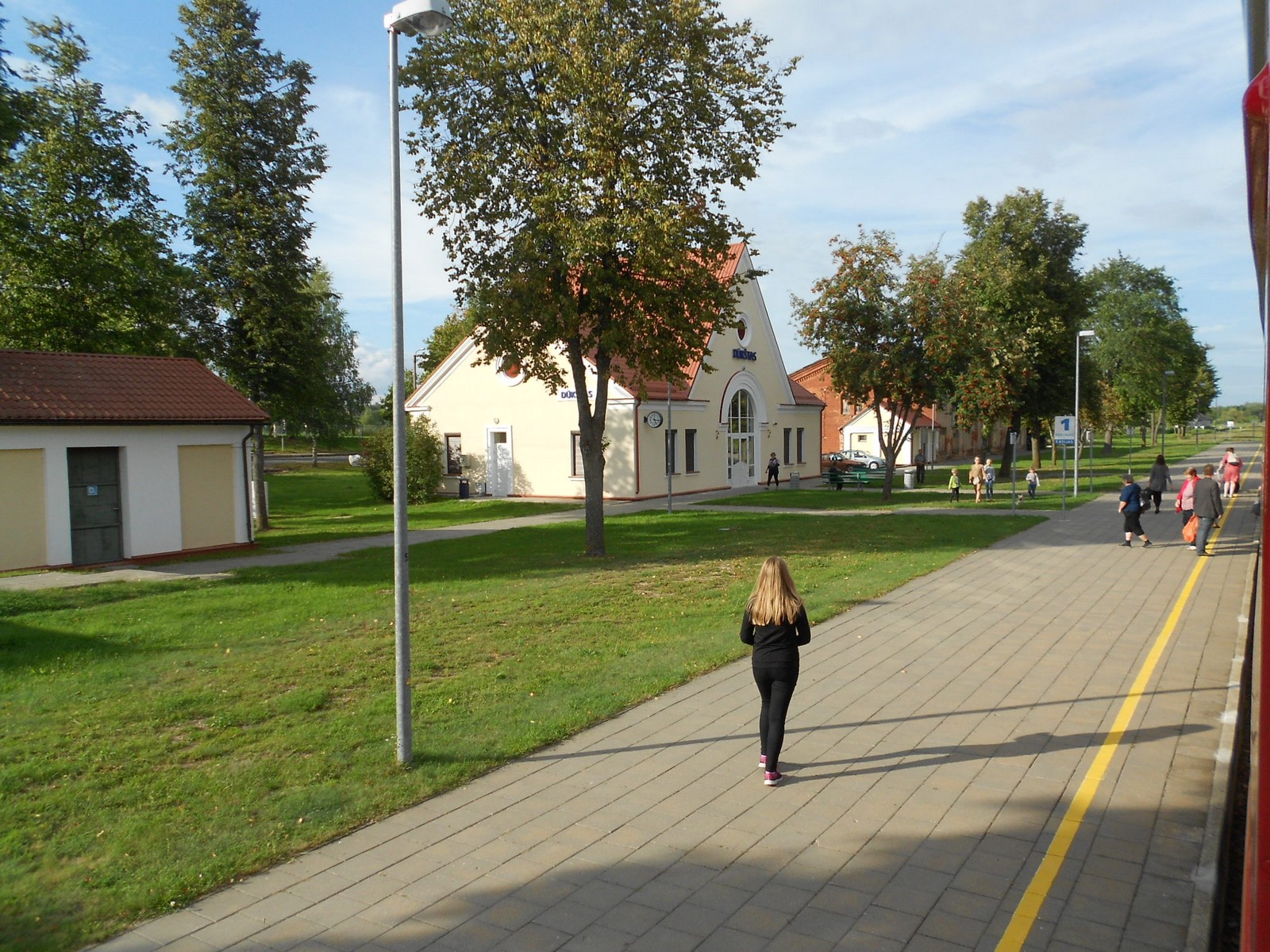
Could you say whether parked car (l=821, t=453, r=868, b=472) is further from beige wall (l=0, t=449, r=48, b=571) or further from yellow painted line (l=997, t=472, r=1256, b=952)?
yellow painted line (l=997, t=472, r=1256, b=952)

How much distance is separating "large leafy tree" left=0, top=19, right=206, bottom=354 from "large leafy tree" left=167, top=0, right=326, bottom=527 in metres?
1.32

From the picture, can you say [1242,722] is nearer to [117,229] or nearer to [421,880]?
[421,880]

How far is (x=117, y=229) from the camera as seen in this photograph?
2436cm

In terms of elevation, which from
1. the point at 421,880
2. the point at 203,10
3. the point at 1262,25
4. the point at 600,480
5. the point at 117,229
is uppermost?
the point at 203,10

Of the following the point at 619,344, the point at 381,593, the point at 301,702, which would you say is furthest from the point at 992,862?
the point at 619,344

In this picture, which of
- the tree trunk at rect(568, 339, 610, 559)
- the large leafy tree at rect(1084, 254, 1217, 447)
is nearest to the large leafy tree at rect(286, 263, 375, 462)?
the tree trunk at rect(568, 339, 610, 559)

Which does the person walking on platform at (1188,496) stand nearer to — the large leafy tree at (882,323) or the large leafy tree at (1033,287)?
the large leafy tree at (882,323)

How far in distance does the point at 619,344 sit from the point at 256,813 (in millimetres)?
12983

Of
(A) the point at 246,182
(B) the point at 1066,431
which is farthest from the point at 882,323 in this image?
(A) the point at 246,182

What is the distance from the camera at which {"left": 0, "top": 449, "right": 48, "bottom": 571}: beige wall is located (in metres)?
16.5

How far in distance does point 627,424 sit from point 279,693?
25000 mm

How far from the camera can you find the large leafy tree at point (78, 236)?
23.1 meters

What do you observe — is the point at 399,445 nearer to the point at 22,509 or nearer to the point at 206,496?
the point at 22,509

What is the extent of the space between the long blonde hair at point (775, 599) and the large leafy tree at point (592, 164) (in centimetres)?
1054
